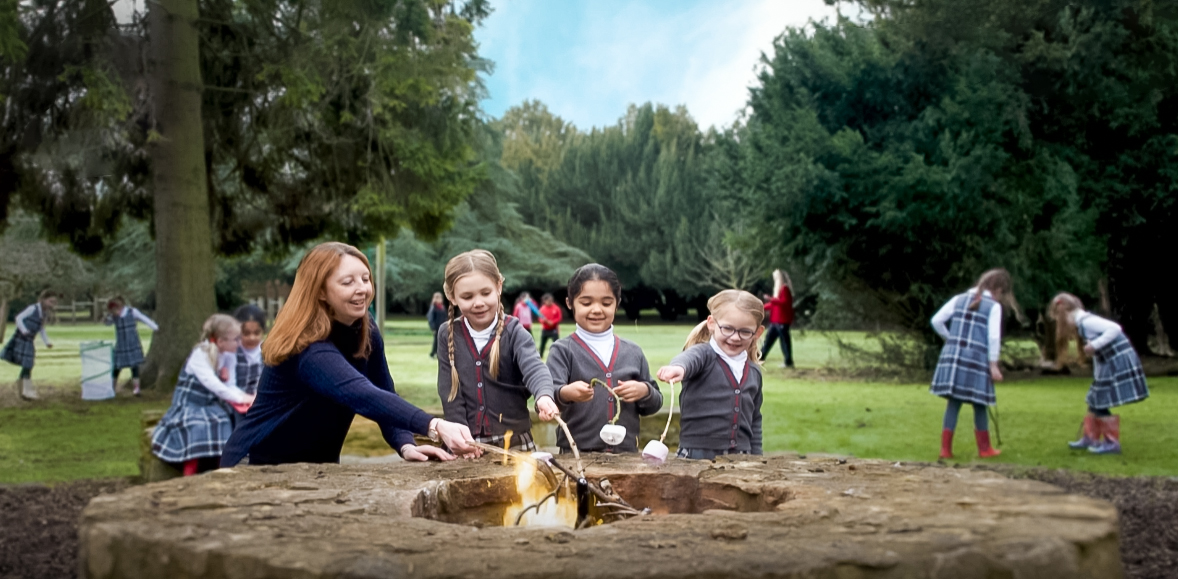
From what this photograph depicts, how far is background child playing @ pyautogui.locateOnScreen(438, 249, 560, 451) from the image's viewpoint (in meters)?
3.37

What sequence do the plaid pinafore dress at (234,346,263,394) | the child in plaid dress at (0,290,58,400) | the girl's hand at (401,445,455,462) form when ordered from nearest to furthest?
the girl's hand at (401,445,455,462) < the plaid pinafore dress at (234,346,263,394) < the child in plaid dress at (0,290,58,400)

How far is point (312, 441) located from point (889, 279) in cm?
1003

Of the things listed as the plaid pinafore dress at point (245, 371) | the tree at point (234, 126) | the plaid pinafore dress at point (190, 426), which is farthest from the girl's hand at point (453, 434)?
the tree at point (234, 126)

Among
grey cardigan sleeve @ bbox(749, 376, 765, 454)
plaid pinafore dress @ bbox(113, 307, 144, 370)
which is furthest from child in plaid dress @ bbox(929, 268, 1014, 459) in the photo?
plaid pinafore dress @ bbox(113, 307, 144, 370)

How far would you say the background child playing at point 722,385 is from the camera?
11.9 feet

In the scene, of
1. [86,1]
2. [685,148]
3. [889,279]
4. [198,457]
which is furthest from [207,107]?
[685,148]

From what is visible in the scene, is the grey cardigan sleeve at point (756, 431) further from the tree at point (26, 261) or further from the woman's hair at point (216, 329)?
the tree at point (26, 261)

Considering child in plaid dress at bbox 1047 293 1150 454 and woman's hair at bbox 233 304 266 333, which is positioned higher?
woman's hair at bbox 233 304 266 333

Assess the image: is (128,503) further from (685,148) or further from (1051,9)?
(685,148)

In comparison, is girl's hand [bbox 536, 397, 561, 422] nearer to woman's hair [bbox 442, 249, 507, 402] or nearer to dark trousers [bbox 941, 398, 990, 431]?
woman's hair [bbox 442, 249, 507, 402]

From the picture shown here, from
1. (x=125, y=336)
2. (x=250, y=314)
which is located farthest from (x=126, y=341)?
(x=250, y=314)

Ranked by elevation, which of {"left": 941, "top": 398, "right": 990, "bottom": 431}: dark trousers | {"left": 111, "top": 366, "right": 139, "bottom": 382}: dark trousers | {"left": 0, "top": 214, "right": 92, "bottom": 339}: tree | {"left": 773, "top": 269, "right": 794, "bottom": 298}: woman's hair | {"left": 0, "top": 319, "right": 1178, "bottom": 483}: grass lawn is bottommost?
{"left": 0, "top": 319, "right": 1178, "bottom": 483}: grass lawn

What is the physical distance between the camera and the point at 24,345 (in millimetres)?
10734

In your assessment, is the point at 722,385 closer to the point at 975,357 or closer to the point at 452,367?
the point at 452,367
